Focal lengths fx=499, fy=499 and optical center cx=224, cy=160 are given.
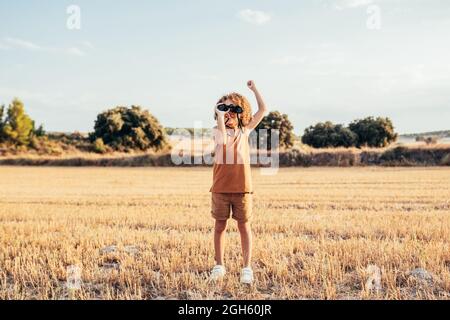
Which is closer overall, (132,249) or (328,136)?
(132,249)

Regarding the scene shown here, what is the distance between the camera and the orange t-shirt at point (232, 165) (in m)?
5.59

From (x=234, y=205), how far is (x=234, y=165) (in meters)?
0.47

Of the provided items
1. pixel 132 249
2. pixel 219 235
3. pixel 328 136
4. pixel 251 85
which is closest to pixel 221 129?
pixel 251 85

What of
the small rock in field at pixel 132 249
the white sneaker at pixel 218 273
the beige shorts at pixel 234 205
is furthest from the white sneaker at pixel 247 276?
the small rock in field at pixel 132 249

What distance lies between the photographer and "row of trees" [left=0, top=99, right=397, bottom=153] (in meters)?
60.2

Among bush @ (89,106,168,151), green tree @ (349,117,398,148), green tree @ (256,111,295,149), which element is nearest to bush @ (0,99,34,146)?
bush @ (89,106,168,151)

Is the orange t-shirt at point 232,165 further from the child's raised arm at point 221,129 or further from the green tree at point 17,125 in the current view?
the green tree at point 17,125

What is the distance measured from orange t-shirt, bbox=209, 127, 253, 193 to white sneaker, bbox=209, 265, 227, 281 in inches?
37.5

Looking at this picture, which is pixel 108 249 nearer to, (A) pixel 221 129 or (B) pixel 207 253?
(B) pixel 207 253

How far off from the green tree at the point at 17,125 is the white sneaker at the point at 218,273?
67.6 meters

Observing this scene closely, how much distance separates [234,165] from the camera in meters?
5.60

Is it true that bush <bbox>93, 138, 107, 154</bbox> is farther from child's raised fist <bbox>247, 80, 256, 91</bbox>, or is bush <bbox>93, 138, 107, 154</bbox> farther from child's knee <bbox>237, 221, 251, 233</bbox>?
child's knee <bbox>237, 221, 251, 233</bbox>

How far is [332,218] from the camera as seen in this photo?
1105 cm
